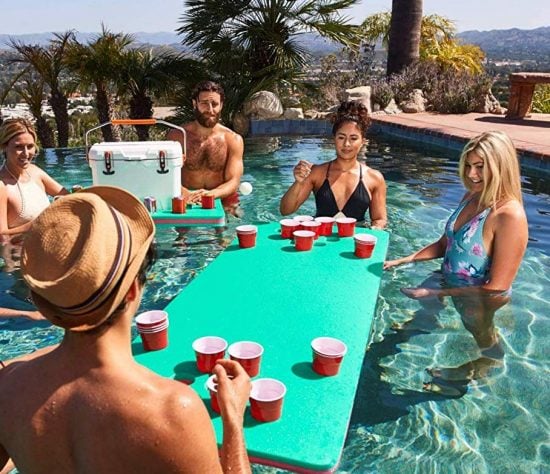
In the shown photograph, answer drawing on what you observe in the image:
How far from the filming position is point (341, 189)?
446 cm

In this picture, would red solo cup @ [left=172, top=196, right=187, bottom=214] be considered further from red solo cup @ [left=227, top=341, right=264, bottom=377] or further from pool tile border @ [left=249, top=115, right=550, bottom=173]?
pool tile border @ [left=249, top=115, right=550, bottom=173]

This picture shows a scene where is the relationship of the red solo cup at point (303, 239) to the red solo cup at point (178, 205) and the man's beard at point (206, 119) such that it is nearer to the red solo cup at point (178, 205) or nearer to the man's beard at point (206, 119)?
the red solo cup at point (178, 205)

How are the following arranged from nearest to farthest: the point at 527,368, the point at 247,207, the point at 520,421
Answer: the point at 520,421, the point at 527,368, the point at 247,207

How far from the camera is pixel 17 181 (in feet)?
13.6

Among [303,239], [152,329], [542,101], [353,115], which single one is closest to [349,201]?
[353,115]

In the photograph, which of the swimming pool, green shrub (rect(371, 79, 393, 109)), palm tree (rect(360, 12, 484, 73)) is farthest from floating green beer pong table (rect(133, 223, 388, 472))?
palm tree (rect(360, 12, 484, 73))

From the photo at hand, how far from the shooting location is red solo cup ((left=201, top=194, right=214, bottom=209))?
4.33 meters

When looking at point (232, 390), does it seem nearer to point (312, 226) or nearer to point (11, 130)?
point (312, 226)

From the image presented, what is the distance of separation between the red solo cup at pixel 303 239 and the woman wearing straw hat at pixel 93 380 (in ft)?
6.79

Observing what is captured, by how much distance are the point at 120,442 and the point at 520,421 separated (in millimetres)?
2352

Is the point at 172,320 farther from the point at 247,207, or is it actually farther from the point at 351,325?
the point at 247,207

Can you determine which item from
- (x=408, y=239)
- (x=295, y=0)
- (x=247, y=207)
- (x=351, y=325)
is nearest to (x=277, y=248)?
(x=351, y=325)

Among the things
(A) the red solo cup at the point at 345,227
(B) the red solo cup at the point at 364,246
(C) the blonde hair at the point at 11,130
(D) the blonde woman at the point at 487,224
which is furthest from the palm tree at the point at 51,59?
(D) the blonde woman at the point at 487,224

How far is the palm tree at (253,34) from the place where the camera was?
522 inches
